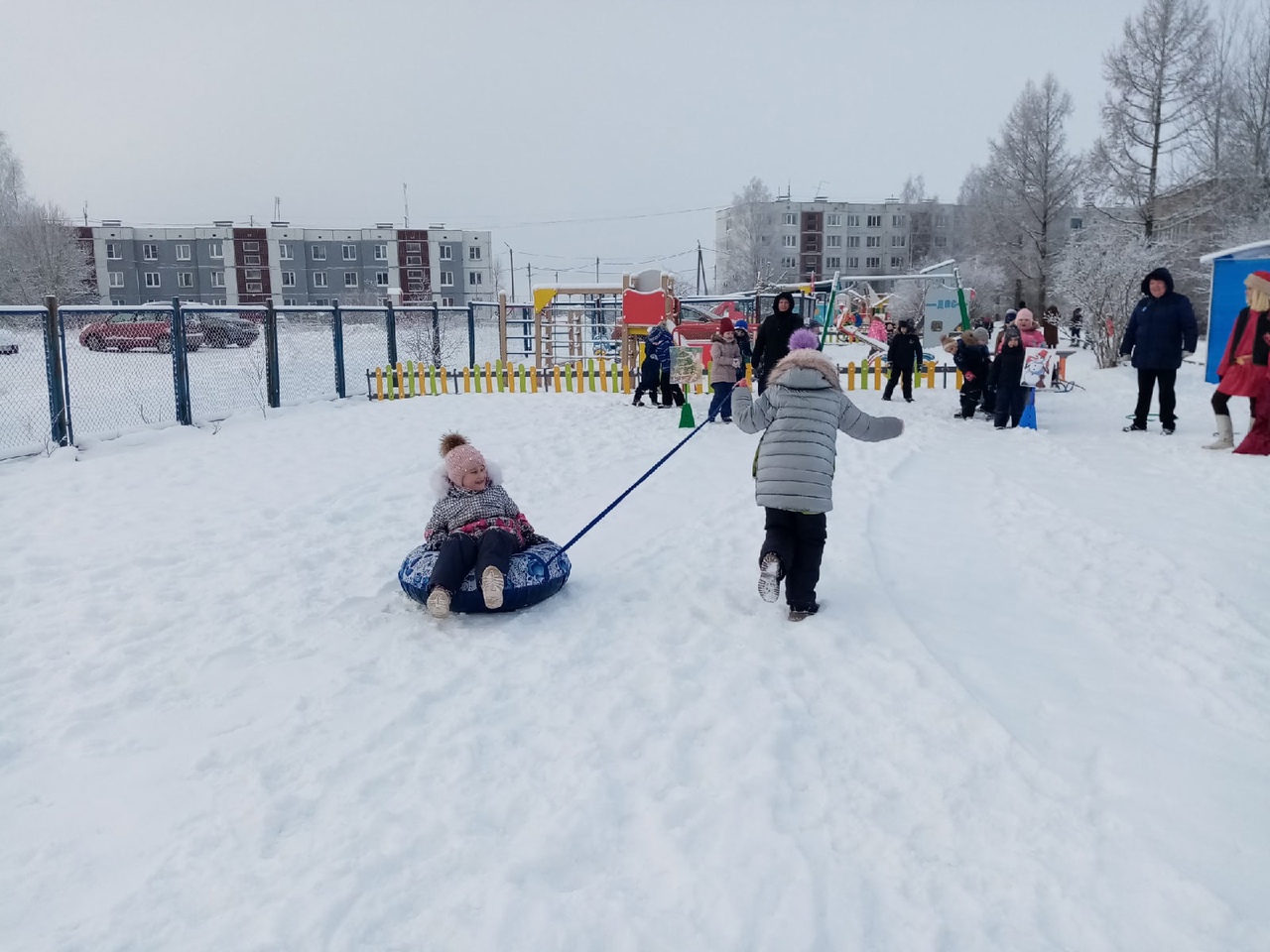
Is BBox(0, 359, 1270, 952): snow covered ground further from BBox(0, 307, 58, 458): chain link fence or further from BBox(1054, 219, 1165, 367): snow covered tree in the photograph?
BBox(1054, 219, 1165, 367): snow covered tree

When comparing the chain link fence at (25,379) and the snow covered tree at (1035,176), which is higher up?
the snow covered tree at (1035,176)

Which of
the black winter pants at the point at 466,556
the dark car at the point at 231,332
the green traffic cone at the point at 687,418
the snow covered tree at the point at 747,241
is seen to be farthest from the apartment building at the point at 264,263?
the black winter pants at the point at 466,556

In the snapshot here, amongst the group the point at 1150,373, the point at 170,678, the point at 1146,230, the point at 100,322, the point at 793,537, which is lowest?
the point at 170,678

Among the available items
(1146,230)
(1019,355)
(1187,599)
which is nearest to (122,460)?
(1187,599)

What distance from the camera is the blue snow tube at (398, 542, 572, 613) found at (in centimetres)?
510

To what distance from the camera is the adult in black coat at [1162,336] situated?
9.98 metres

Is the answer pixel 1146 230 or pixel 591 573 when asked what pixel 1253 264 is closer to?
pixel 591 573

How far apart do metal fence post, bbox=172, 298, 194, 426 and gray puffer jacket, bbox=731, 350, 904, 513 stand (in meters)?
9.63

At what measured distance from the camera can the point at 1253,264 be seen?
1555 cm

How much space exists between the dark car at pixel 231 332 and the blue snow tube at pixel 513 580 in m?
10.3

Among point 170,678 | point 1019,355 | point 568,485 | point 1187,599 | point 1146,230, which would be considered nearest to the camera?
point 170,678

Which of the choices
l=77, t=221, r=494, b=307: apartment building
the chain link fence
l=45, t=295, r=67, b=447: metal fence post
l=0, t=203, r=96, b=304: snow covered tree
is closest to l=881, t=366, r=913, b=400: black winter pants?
l=45, t=295, r=67, b=447: metal fence post

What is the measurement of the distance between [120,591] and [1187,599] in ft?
21.3

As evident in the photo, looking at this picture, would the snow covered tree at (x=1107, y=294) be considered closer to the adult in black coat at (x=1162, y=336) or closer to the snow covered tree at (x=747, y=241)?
the adult in black coat at (x=1162, y=336)
